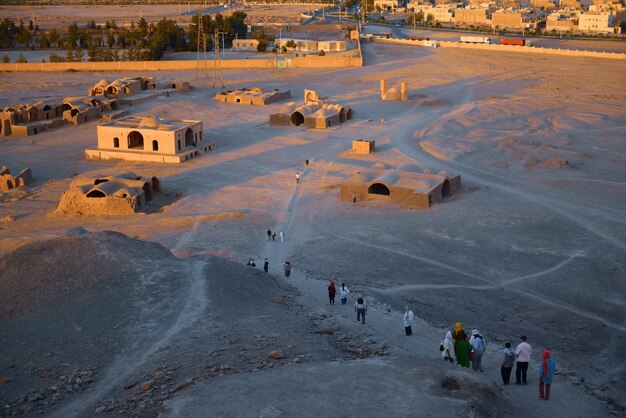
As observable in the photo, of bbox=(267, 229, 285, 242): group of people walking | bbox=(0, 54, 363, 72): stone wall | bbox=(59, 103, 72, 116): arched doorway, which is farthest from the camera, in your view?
bbox=(0, 54, 363, 72): stone wall

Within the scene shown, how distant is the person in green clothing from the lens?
14.2 meters

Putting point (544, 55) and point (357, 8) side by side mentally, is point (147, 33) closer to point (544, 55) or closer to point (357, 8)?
point (544, 55)

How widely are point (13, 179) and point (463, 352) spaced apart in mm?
24237

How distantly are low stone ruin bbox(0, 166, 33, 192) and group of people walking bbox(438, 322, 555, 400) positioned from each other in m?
23.5

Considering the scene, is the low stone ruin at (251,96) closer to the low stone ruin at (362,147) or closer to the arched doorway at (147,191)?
the low stone ruin at (362,147)

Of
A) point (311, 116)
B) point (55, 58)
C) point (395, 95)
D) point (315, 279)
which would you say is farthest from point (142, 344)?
point (55, 58)

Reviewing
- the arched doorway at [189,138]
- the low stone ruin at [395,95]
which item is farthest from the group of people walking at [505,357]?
the low stone ruin at [395,95]

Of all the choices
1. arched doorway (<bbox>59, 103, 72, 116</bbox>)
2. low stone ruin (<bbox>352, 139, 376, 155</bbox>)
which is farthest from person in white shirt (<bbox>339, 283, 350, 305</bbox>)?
arched doorway (<bbox>59, 103, 72, 116</bbox>)

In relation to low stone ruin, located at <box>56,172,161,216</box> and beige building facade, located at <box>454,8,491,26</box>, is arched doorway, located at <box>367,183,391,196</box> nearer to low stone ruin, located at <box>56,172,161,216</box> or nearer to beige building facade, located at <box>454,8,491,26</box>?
low stone ruin, located at <box>56,172,161,216</box>

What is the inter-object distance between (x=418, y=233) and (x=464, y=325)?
7.86 m

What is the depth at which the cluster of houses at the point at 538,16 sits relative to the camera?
11675 centimetres

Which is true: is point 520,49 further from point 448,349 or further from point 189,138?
point 448,349

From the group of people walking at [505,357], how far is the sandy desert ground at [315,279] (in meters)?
0.32

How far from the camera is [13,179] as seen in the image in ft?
109
